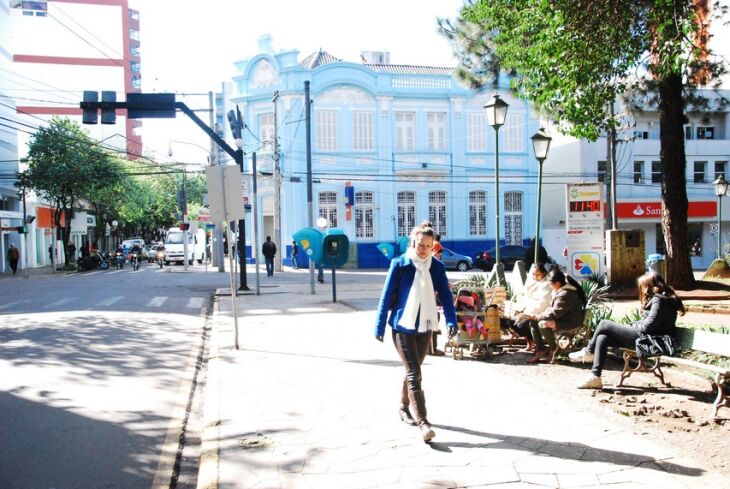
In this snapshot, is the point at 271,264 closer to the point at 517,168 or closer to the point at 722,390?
the point at 517,168

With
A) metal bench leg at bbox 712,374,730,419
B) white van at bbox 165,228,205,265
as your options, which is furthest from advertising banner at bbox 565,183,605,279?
white van at bbox 165,228,205,265

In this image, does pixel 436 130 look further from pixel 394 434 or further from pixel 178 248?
pixel 394 434

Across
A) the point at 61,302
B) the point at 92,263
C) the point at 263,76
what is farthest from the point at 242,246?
the point at 92,263

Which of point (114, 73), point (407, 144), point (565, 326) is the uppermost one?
point (114, 73)

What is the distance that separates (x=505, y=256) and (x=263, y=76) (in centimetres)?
1587

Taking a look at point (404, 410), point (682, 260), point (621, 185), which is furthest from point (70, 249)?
point (404, 410)

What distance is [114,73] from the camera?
62969 millimetres

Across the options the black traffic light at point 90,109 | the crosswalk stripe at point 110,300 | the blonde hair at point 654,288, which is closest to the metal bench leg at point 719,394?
the blonde hair at point 654,288

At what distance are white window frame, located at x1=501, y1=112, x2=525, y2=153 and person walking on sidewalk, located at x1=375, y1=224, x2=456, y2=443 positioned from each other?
32.8m

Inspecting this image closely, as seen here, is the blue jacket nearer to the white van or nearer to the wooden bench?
the wooden bench

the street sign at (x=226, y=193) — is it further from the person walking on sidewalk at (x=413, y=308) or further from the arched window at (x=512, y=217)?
the arched window at (x=512, y=217)

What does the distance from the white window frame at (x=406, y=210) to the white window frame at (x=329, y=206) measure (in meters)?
3.57

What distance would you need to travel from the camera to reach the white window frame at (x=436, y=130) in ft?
119

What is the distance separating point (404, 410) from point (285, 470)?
1392 millimetres
